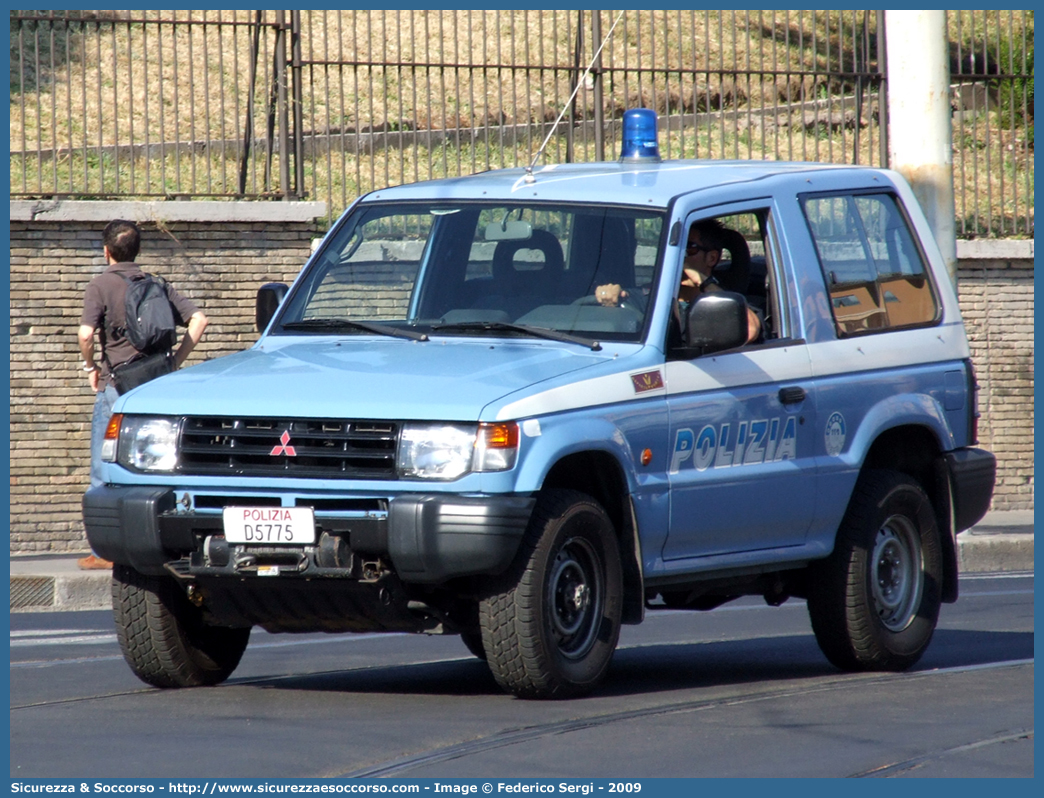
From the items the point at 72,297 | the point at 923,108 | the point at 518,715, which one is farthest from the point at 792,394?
the point at 72,297

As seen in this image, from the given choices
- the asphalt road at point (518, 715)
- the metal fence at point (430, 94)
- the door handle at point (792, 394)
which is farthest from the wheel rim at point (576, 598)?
the metal fence at point (430, 94)

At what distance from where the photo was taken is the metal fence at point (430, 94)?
13898 mm

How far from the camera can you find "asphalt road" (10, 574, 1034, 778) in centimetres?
546

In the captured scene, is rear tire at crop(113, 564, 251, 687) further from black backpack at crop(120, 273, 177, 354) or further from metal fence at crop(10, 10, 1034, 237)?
metal fence at crop(10, 10, 1034, 237)

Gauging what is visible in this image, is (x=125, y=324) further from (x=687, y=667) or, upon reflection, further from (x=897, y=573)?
(x=897, y=573)

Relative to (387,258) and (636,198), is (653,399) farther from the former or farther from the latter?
(387,258)

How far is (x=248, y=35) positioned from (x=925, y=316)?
749cm

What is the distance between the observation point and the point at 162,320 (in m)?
10.8

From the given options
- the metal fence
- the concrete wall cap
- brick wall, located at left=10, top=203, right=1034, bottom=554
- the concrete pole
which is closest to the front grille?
the concrete pole

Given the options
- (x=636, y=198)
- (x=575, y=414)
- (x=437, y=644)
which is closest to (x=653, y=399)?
(x=575, y=414)

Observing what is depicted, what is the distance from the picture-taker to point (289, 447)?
20.5 feet

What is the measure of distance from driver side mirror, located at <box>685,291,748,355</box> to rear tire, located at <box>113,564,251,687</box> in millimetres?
2164

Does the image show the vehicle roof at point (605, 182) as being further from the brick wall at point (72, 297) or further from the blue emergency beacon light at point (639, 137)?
the brick wall at point (72, 297)

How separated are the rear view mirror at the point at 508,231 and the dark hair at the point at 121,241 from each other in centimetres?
404
